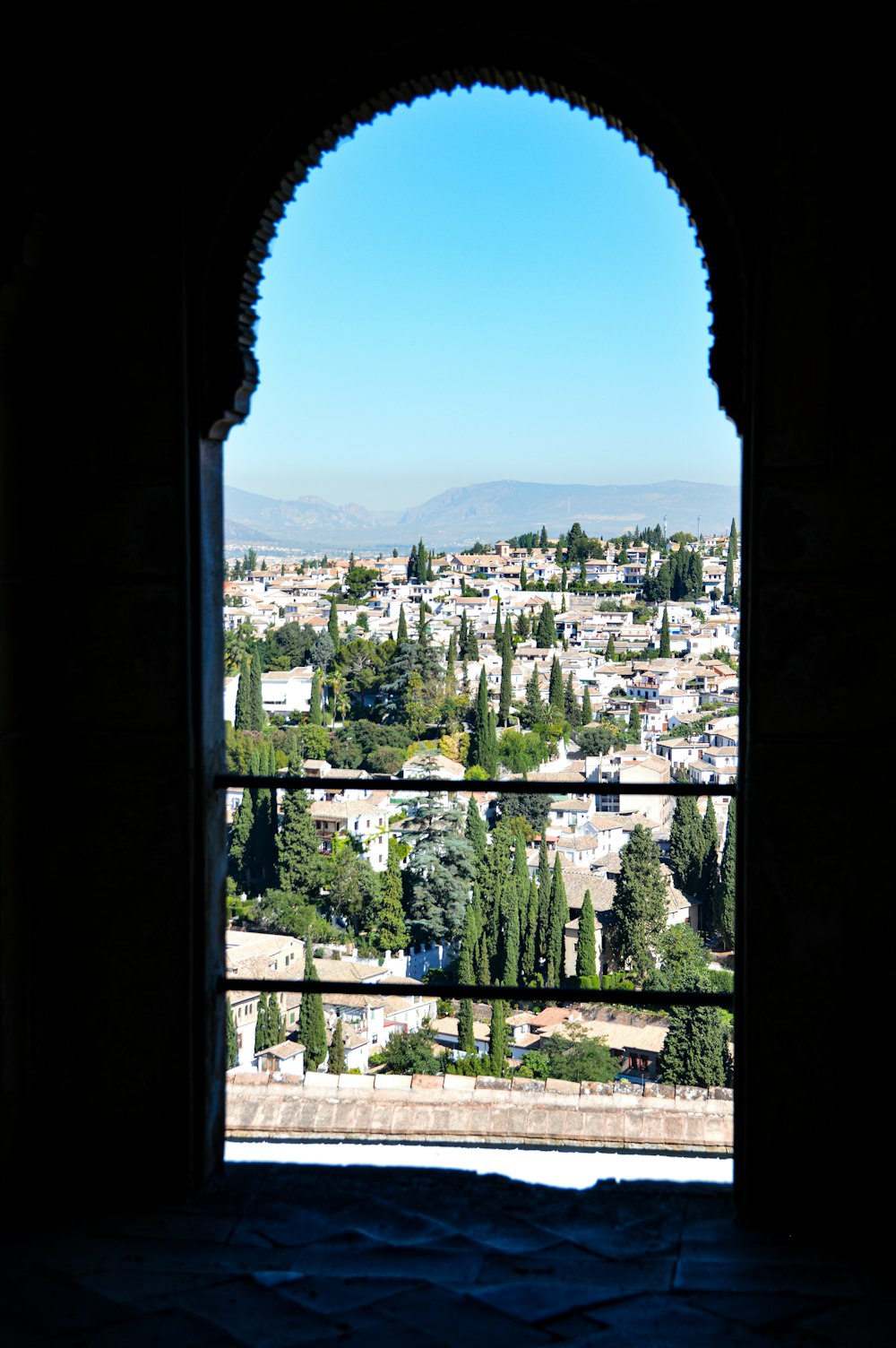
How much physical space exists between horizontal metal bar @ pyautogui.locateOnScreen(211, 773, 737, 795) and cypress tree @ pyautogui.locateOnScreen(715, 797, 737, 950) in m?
0.13

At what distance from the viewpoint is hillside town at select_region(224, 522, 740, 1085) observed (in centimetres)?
824

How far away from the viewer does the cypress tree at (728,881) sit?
3.23 meters

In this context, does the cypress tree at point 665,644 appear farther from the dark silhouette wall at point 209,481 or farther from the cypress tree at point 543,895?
the dark silhouette wall at point 209,481

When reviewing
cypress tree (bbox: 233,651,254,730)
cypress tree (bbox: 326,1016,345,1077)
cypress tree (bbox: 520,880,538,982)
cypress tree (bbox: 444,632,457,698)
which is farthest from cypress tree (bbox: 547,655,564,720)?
cypress tree (bbox: 520,880,538,982)

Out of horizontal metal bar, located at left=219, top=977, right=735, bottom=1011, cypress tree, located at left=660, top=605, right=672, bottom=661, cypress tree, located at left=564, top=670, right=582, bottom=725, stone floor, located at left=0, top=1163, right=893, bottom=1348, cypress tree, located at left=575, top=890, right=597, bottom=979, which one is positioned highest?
cypress tree, located at left=660, top=605, right=672, bottom=661

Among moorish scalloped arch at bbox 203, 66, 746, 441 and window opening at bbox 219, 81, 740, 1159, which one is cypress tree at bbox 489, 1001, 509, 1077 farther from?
moorish scalloped arch at bbox 203, 66, 746, 441

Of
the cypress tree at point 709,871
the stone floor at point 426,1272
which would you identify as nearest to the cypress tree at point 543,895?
the cypress tree at point 709,871

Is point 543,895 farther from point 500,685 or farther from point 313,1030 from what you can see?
point 500,685

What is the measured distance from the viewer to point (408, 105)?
9.58 ft

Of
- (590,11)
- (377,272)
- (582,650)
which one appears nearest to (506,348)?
(377,272)

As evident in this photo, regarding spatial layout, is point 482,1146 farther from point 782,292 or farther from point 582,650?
point 582,650

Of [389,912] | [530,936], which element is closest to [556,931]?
[530,936]

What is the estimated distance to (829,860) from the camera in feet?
8.93

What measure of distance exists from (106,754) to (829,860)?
63.4 inches
